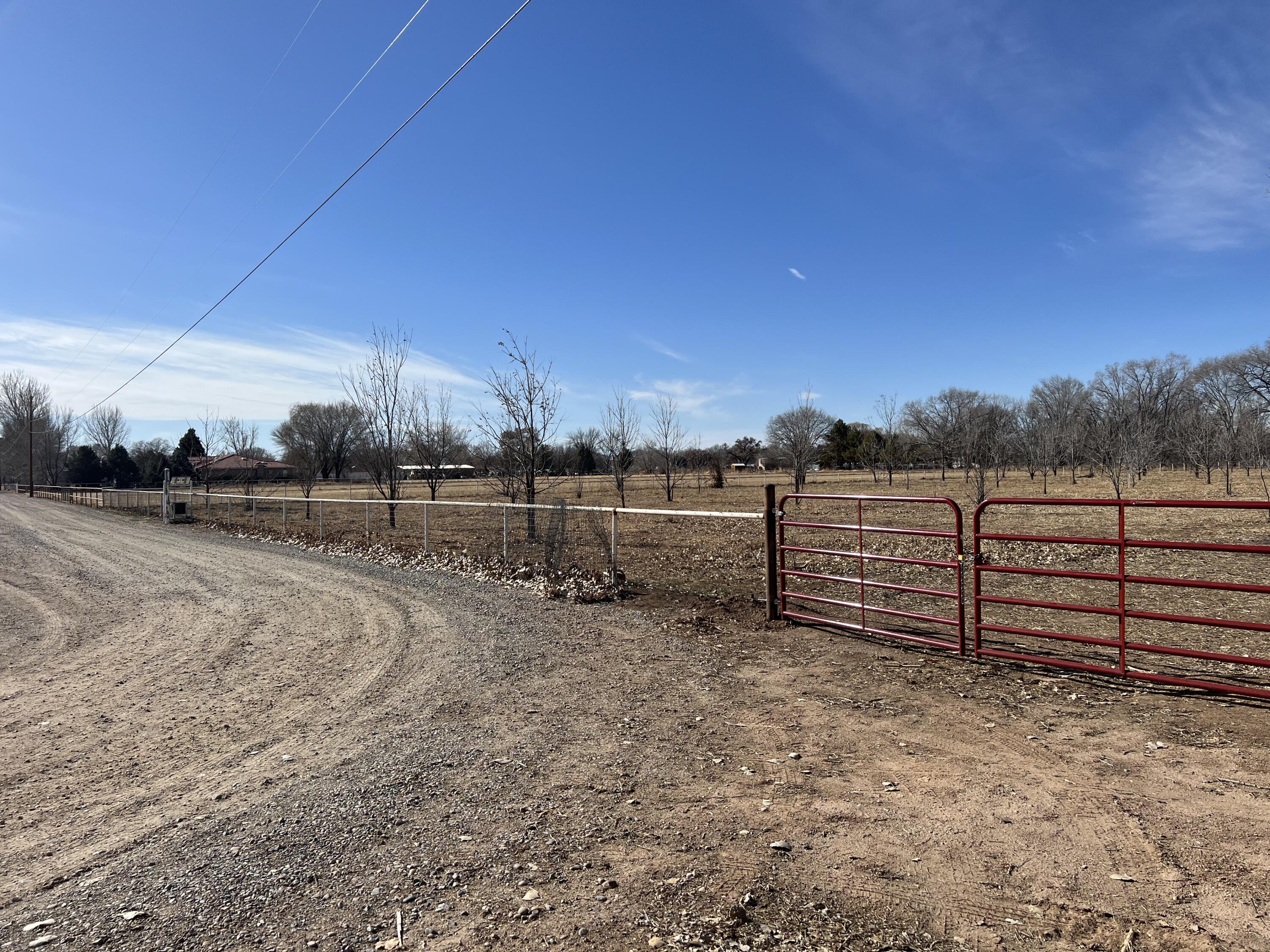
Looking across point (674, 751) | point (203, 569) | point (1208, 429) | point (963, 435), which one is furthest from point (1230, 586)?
point (1208, 429)

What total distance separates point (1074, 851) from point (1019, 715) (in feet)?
6.62

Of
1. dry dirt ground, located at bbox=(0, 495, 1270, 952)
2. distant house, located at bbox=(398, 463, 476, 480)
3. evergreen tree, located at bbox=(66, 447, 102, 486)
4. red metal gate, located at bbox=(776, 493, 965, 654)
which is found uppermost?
evergreen tree, located at bbox=(66, 447, 102, 486)

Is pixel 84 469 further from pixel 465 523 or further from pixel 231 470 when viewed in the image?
pixel 465 523

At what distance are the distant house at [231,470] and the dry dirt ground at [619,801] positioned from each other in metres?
35.1

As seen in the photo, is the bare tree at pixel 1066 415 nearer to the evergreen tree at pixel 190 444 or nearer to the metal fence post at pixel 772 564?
the metal fence post at pixel 772 564

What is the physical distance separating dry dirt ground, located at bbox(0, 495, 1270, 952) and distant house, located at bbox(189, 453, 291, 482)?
3511cm

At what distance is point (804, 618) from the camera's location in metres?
7.81

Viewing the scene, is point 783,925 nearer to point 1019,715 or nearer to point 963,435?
point 1019,715

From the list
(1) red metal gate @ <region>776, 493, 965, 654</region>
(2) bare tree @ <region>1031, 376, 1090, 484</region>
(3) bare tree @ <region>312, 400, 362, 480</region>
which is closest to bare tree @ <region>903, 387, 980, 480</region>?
(2) bare tree @ <region>1031, 376, 1090, 484</region>

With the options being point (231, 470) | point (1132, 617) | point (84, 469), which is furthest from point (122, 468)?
point (1132, 617)

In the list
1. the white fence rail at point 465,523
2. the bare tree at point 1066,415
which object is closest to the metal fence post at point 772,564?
the white fence rail at point 465,523

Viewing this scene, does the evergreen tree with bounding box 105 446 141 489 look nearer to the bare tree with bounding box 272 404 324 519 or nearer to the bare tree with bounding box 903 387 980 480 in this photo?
the bare tree with bounding box 272 404 324 519

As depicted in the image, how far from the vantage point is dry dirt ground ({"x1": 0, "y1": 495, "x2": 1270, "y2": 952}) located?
2.70m

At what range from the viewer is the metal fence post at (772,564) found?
797cm
